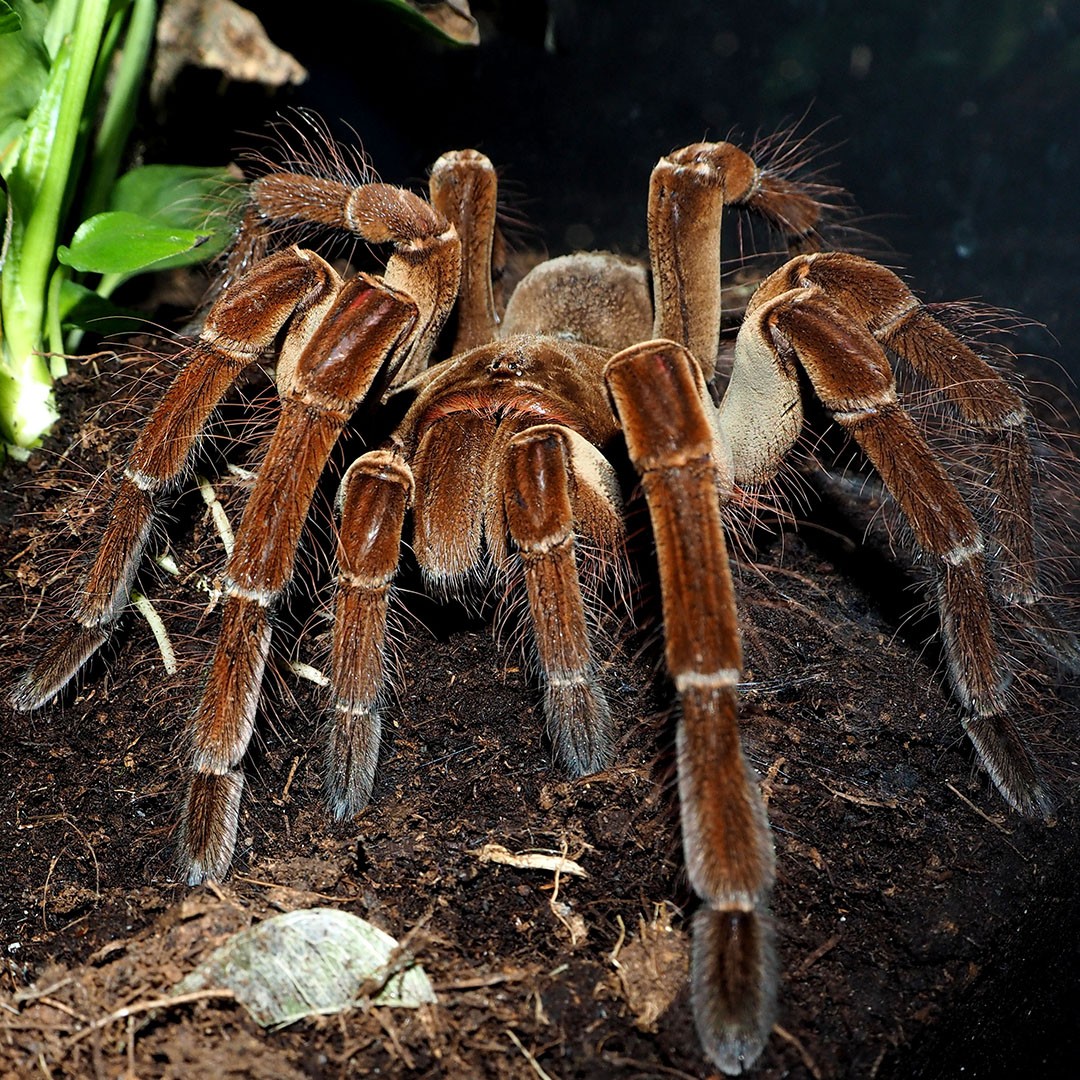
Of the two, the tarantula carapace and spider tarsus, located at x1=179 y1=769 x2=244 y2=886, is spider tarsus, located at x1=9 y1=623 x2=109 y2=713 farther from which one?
spider tarsus, located at x1=179 y1=769 x2=244 y2=886

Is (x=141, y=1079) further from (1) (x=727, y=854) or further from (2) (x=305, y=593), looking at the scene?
(2) (x=305, y=593)

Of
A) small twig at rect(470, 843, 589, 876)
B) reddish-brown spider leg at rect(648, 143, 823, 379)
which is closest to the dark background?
reddish-brown spider leg at rect(648, 143, 823, 379)

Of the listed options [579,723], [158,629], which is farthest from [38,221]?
[579,723]

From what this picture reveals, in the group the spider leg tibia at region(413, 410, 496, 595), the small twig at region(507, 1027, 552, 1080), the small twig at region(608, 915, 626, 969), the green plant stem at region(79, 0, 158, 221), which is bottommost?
the small twig at region(507, 1027, 552, 1080)

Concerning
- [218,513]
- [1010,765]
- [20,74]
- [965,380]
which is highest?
[20,74]

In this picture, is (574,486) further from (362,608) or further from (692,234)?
(692,234)

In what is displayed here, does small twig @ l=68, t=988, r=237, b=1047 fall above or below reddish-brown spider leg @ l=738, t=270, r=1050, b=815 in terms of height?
below
